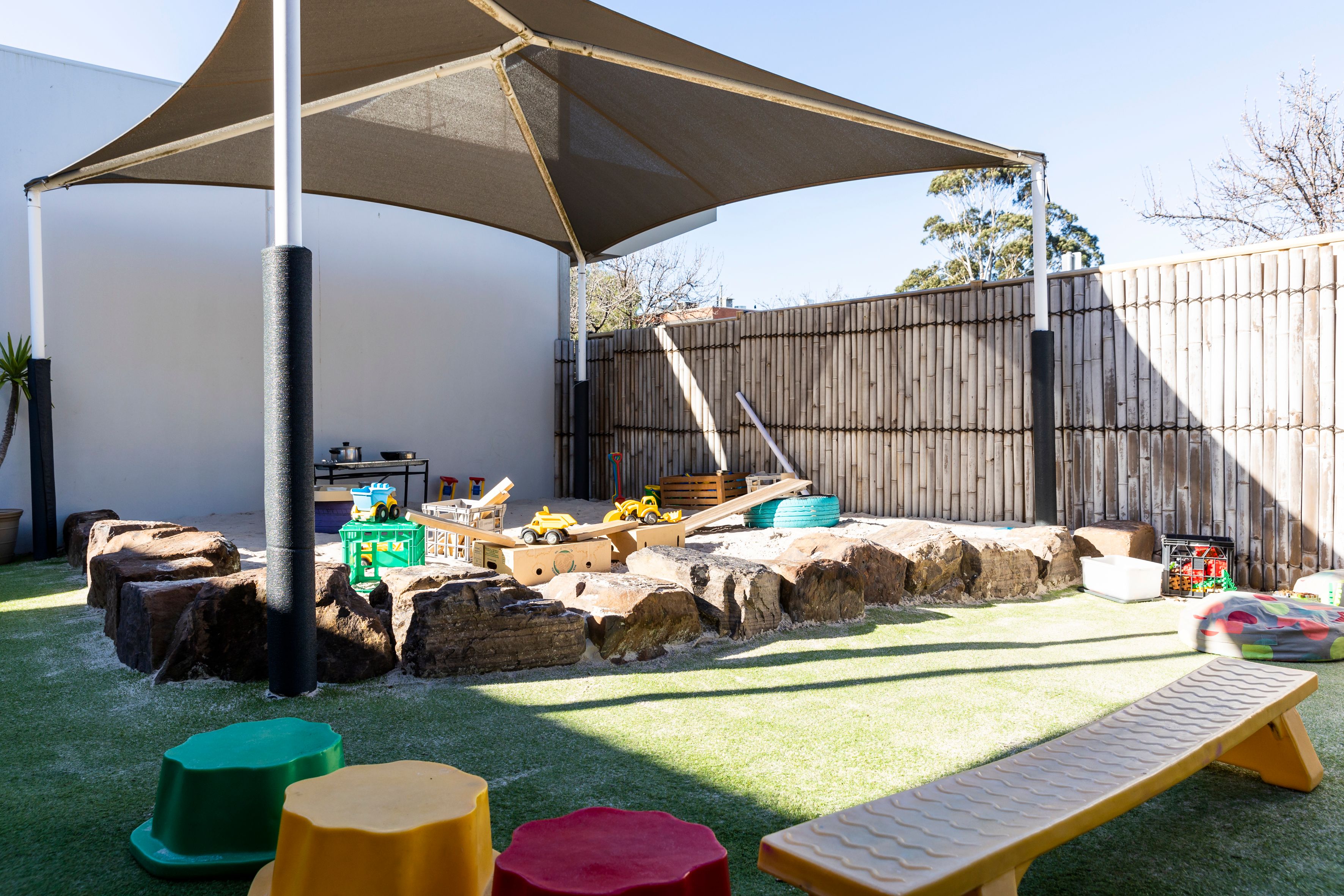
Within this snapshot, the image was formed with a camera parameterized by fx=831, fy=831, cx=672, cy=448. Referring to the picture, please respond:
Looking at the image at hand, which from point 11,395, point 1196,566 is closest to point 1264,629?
point 1196,566

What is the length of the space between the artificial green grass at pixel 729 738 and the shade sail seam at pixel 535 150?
11.9ft

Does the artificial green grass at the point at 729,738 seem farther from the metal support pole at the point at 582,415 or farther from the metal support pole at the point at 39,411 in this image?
the metal support pole at the point at 582,415

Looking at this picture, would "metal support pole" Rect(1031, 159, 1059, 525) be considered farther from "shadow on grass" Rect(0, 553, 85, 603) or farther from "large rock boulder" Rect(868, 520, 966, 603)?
"shadow on grass" Rect(0, 553, 85, 603)

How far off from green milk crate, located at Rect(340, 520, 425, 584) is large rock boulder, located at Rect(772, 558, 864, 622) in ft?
7.82

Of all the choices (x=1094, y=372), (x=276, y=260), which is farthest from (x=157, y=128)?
(x=1094, y=372)

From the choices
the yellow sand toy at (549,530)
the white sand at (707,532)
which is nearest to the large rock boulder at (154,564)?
the white sand at (707,532)

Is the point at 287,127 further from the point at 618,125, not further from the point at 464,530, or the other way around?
the point at 618,125

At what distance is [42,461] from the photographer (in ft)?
23.7

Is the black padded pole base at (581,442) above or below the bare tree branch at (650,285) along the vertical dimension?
below

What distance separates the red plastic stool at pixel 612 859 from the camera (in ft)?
4.44

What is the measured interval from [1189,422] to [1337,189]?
12.1 m

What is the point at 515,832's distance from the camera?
1.52 meters

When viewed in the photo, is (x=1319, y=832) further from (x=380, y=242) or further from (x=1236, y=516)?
(x=380, y=242)

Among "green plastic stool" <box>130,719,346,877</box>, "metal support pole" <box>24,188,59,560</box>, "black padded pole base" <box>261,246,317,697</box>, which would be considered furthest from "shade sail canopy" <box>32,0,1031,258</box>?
"green plastic stool" <box>130,719,346,877</box>
